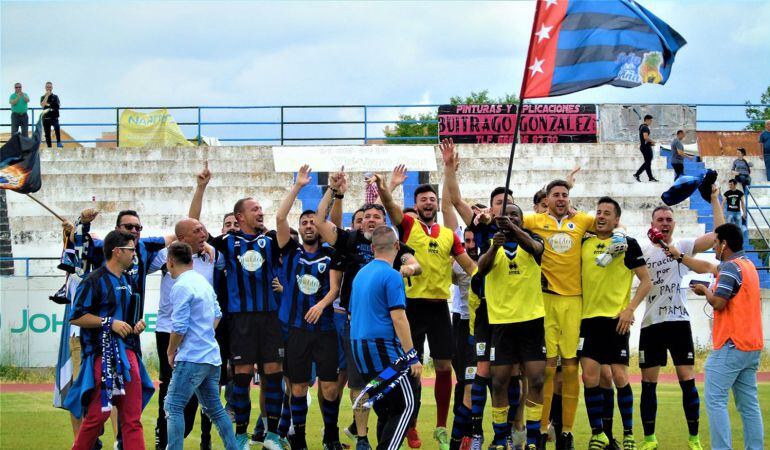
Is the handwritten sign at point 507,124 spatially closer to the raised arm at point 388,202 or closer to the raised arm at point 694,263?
the raised arm at point 388,202

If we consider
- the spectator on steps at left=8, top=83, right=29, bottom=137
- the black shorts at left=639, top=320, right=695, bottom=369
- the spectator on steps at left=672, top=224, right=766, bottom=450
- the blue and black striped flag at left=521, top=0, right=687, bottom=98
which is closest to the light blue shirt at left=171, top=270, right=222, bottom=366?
the blue and black striped flag at left=521, top=0, right=687, bottom=98

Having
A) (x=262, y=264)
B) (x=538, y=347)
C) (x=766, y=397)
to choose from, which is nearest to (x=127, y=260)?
(x=262, y=264)

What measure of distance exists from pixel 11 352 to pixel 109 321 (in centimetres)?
1073

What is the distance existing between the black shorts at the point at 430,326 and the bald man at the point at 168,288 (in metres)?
1.96

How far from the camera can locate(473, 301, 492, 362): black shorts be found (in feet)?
30.8

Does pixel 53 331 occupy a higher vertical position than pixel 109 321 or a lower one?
lower

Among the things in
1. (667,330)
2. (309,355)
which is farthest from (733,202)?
(309,355)

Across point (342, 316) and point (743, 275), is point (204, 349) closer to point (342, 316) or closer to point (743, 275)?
point (342, 316)

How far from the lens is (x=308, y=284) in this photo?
9.90m

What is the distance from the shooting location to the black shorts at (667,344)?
1007 centimetres

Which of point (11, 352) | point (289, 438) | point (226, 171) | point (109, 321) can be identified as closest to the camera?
point (109, 321)

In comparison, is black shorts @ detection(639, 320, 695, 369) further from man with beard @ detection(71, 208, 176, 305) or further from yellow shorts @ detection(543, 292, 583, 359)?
man with beard @ detection(71, 208, 176, 305)

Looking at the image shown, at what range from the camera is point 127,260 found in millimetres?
8211

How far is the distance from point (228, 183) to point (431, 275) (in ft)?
56.4
